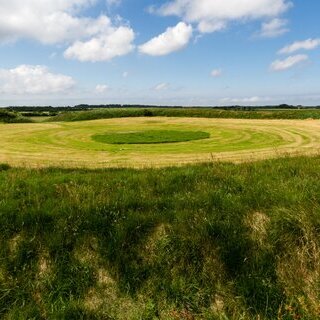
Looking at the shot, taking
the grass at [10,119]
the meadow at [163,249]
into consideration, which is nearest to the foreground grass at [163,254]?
the meadow at [163,249]

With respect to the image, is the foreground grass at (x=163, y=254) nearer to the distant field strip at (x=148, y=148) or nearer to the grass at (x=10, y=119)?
the distant field strip at (x=148, y=148)

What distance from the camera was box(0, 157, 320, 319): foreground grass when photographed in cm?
526

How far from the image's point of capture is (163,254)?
5910 mm

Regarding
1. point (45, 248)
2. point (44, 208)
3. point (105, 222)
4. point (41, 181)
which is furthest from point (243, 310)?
point (41, 181)

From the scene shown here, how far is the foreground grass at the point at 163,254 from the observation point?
5.26 m

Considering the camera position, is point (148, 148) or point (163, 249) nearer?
point (163, 249)

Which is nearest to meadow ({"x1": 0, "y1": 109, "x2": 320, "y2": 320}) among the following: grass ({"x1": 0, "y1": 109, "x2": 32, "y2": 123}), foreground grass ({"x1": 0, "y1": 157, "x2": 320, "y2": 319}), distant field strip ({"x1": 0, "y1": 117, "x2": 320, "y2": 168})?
foreground grass ({"x1": 0, "y1": 157, "x2": 320, "y2": 319})

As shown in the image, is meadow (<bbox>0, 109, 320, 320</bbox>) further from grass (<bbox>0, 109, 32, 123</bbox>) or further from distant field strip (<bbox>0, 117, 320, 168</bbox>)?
grass (<bbox>0, 109, 32, 123</bbox>)

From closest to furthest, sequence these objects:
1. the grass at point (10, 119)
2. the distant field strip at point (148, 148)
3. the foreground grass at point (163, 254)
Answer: the foreground grass at point (163, 254)
the distant field strip at point (148, 148)
the grass at point (10, 119)

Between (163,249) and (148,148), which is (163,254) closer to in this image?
(163,249)

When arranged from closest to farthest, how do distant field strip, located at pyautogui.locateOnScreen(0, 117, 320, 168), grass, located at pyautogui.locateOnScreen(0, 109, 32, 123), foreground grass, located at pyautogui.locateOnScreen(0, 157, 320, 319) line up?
foreground grass, located at pyautogui.locateOnScreen(0, 157, 320, 319), distant field strip, located at pyautogui.locateOnScreen(0, 117, 320, 168), grass, located at pyautogui.locateOnScreen(0, 109, 32, 123)

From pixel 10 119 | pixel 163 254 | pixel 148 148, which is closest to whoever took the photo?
pixel 163 254

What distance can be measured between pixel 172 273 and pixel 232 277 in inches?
31.2

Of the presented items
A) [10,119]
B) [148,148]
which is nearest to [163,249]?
[148,148]
